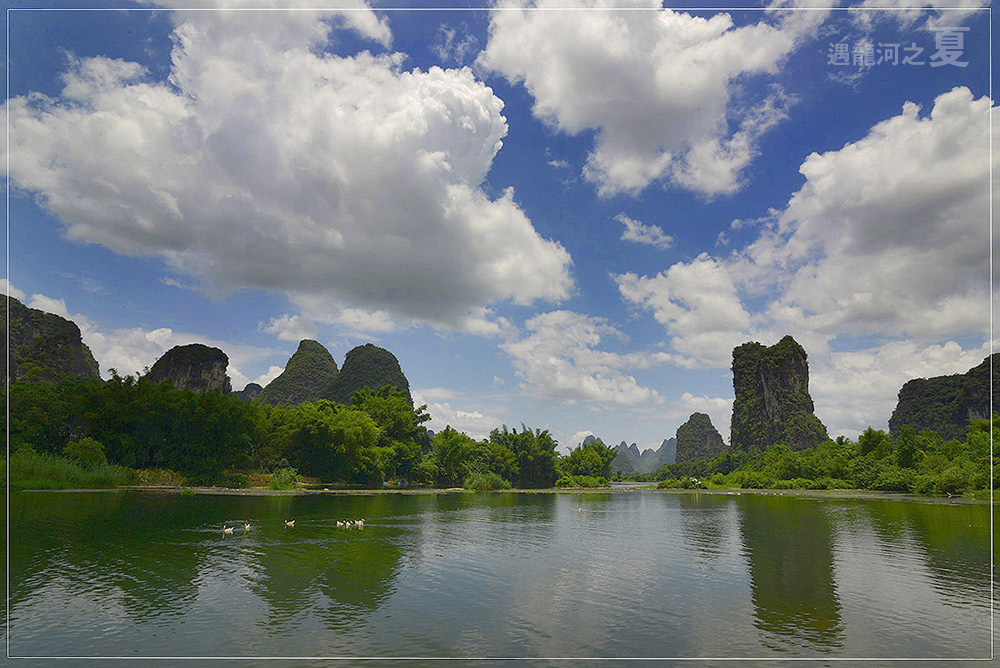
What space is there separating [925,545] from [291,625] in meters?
28.2

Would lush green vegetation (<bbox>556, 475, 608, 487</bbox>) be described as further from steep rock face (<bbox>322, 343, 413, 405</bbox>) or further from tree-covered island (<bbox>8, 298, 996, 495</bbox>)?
steep rock face (<bbox>322, 343, 413, 405</bbox>)

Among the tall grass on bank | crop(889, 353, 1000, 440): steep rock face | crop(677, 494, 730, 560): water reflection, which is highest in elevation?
crop(889, 353, 1000, 440): steep rock face

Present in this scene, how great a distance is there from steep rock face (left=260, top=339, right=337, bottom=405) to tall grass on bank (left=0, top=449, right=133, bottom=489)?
109557 mm

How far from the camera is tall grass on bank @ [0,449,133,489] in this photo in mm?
41375

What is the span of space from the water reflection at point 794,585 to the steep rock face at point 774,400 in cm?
12425

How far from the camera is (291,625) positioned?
12.7 m

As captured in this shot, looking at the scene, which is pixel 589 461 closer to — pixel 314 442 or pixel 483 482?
pixel 483 482

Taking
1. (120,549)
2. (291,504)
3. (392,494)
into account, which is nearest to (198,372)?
(392,494)

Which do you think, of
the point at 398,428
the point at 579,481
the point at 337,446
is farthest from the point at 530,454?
the point at 337,446

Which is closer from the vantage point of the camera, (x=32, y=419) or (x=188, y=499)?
(x=188, y=499)

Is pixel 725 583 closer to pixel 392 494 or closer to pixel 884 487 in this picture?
pixel 392 494

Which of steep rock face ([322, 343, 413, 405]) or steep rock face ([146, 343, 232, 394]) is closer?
steep rock face ([146, 343, 232, 394])

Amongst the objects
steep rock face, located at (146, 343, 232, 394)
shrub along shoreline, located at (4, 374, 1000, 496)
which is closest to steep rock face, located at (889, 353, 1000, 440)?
shrub along shoreline, located at (4, 374, 1000, 496)

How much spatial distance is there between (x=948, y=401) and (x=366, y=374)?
141713 mm
